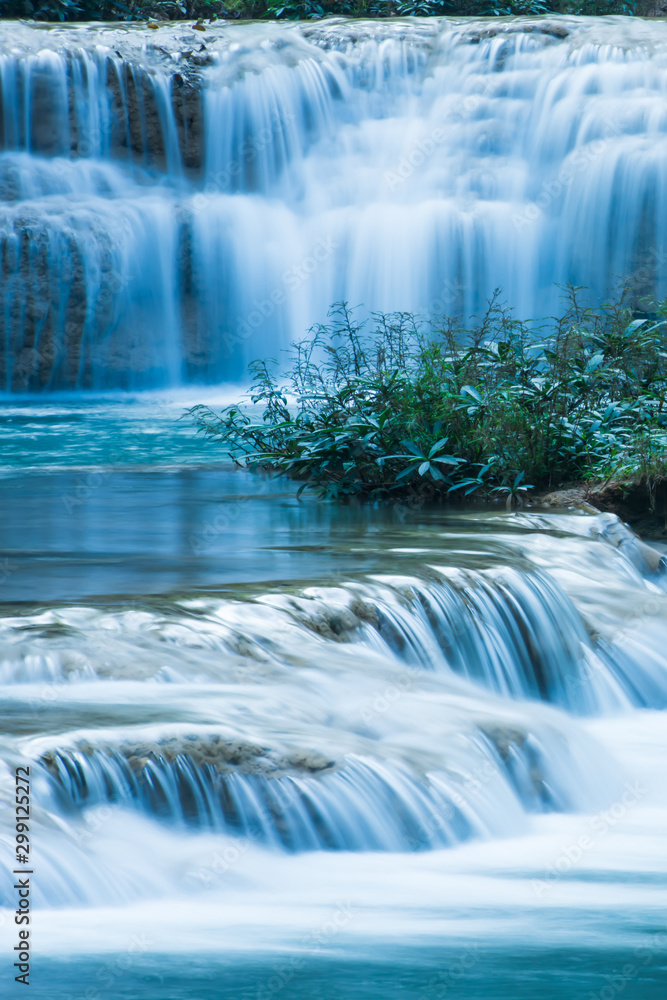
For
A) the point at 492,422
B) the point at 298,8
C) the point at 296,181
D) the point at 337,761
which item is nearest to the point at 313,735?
the point at 337,761

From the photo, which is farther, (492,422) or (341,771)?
(492,422)

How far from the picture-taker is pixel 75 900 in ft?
11.6

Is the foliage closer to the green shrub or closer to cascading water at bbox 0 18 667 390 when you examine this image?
cascading water at bbox 0 18 667 390

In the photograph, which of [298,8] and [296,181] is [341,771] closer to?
[296,181]

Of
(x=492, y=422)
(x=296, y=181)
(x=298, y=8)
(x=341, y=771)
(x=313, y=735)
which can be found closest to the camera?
(x=341, y=771)

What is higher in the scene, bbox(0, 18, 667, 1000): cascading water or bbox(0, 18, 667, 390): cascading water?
bbox(0, 18, 667, 390): cascading water

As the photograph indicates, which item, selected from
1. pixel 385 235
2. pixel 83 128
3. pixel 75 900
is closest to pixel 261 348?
pixel 385 235

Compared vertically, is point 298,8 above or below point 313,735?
above

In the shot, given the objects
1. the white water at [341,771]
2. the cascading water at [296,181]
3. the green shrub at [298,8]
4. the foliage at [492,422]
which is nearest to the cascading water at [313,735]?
the white water at [341,771]

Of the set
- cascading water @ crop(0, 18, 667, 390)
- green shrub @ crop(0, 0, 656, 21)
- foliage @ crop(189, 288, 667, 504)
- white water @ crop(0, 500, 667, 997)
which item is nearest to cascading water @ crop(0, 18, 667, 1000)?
white water @ crop(0, 500, 667, 997)

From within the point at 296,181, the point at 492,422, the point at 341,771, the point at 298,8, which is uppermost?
the point at 298,8

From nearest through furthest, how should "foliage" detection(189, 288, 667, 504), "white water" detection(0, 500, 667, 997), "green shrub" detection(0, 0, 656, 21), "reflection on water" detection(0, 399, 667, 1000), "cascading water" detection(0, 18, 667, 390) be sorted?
"reflection on water" detection(0, 399, 667, 1000)
"white water" detection(0, 500, 667, 997)
"foliage" detection(189, 288, 667, 504)
"cascading water" detection(0, 18, 667, 390)
"green shrub" detection(0, 0, 656, 21)

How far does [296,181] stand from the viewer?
1675cm

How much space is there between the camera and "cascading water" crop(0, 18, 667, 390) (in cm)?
1549
